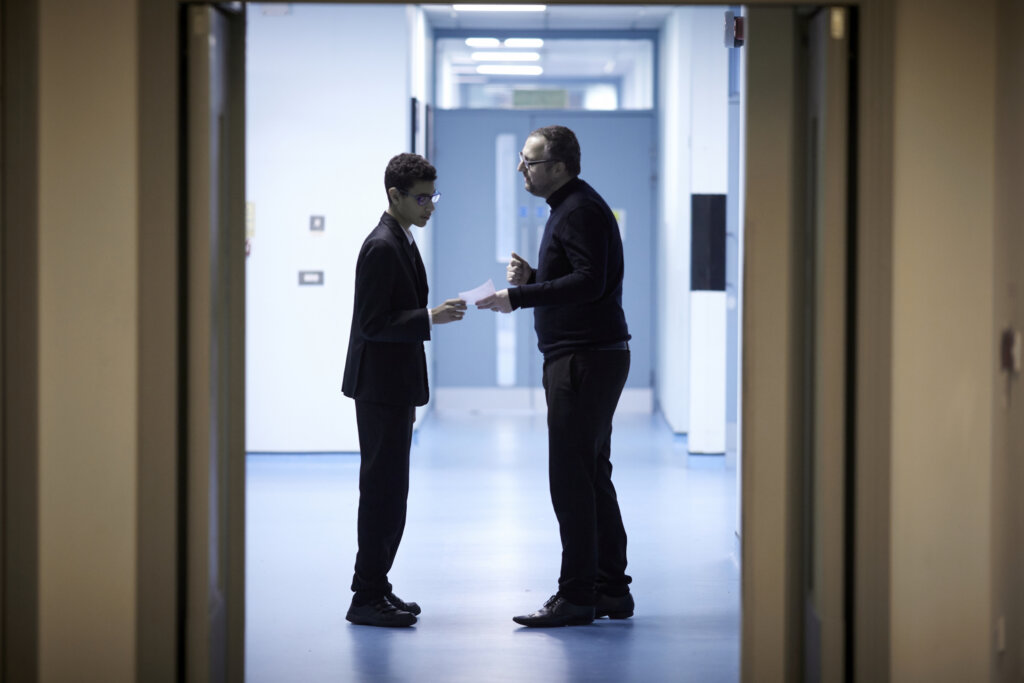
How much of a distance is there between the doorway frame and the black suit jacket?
3.74ft

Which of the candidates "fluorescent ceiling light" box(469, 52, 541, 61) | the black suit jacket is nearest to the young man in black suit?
the black suit jacket

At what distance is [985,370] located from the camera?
2926mm

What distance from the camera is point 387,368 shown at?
4.02 meters

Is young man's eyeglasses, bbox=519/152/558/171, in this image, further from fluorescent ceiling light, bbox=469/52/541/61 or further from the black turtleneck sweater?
fluorescent ceiling light, bbox=469/52/541/61

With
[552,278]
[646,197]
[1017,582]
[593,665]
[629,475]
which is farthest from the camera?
[646,197]

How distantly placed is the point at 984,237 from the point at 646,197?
7.33 meters

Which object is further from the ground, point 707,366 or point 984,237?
point 984,237

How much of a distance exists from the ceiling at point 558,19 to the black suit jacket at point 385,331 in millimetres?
5682

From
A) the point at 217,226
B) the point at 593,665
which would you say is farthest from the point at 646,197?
the point at 217,226

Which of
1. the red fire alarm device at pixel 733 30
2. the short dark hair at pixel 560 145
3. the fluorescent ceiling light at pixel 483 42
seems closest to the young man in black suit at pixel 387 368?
the short dark hair at pixel 560 145

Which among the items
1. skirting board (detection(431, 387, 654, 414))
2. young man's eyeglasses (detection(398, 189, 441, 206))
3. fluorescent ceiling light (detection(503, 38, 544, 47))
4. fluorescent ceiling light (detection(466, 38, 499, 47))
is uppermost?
fluorescent ceiling light (detection(503, 38, 544, 47))

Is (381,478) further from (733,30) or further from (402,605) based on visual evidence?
(733,30)

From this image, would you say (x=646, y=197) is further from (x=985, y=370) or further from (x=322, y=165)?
(x=985, y=370)

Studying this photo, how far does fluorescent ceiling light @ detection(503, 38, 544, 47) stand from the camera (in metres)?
10.5
